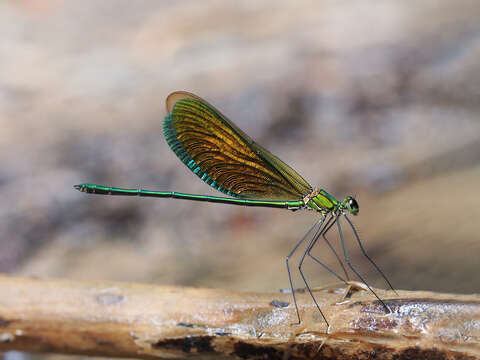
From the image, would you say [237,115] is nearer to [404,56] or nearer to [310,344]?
[404,56]

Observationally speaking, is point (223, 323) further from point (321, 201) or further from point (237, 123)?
point (237, 123)

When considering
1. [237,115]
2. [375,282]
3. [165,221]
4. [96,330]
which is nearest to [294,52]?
[237,115]

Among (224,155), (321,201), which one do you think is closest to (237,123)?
(224,155)

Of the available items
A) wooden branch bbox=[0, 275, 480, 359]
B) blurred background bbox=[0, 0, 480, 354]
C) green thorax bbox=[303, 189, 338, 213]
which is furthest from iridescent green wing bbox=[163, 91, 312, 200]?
blurred background bbox=[0, 0, 480, 354]

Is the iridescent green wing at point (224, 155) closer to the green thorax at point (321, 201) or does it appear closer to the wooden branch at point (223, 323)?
the green thorax at point (321, 201)

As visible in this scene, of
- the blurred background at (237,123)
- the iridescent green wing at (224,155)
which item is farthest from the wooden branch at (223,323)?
the blurred background at (237,123)
